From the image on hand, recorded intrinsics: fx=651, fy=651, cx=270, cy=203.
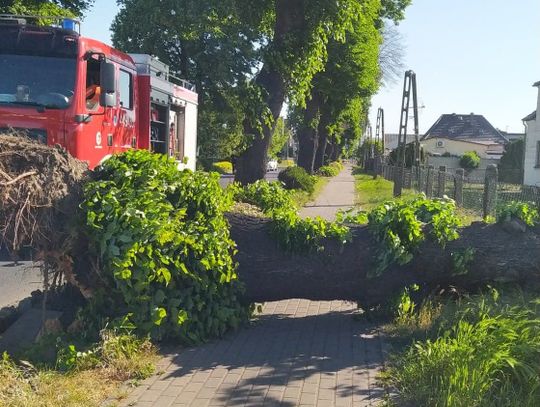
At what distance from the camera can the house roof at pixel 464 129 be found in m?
85.9

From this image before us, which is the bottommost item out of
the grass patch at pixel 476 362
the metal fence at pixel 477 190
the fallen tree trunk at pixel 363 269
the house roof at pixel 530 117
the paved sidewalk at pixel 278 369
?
the paved sidewalk at pixel 278 369

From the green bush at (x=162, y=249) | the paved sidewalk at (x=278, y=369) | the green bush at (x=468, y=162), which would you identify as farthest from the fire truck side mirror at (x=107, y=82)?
the green bush at (x=468, y=162)

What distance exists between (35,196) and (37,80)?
462 centimetres

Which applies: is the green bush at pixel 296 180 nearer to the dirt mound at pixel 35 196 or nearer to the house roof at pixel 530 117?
the house roof at pixel 530 117

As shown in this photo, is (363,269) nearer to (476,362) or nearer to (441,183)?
(476,362)

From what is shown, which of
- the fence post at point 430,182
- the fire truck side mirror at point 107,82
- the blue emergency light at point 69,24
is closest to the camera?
the fire truck side mirror at point 107,82

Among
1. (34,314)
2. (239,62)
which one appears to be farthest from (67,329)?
(239,62)

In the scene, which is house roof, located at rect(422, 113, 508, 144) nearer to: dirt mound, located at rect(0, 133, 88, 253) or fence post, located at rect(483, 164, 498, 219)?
fence post, located at rect(483, 164, 498, 219)

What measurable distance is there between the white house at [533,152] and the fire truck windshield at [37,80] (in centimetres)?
2822

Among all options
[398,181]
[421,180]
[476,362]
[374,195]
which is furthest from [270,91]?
[374,195]

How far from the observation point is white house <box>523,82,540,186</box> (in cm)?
3347

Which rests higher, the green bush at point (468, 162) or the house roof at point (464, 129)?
the house roof at point (464, 129)

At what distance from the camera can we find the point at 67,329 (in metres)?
5.77

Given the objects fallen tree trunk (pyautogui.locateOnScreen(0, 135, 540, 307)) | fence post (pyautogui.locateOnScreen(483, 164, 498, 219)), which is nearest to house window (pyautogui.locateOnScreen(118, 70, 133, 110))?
fallen tree trunk (pyautogui.locateOnScreen(0, 135, 540, 307))
